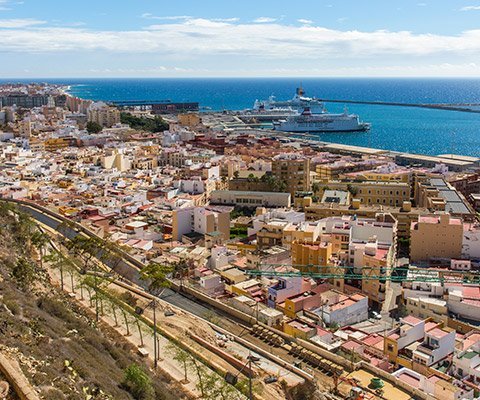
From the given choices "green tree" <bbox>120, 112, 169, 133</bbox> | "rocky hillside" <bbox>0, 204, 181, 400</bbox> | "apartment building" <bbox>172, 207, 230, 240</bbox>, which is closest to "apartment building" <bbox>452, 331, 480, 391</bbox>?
"rocky hillside" <bbox>0, 204, 181, 400</bbox>

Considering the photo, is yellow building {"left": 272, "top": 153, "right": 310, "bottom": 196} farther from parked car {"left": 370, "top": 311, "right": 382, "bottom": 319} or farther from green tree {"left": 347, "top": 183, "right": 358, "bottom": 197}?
parked car {"left": 370, "top": 311, "right": 382, "bottom": 319}

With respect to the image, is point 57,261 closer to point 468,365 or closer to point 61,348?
point 61,348

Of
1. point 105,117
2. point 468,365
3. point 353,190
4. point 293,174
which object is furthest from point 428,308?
point 105,117

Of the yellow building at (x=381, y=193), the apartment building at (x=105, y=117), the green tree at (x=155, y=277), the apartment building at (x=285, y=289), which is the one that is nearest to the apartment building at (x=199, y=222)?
the green tree at (x=155, y=277)

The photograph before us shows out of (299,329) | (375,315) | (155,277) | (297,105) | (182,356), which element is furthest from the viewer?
(297,105)

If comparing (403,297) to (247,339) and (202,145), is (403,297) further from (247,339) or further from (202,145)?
(202,145)

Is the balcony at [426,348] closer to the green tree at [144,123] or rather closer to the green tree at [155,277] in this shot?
the green tree at [155,277]
